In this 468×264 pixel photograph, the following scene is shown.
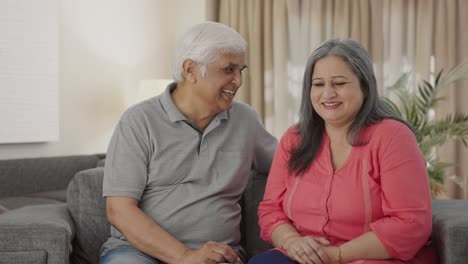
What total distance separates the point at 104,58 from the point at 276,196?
350 cm

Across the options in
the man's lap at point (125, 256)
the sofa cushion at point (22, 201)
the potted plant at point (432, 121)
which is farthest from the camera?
the potted plant at point (432, 121)

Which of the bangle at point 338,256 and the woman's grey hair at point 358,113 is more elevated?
the woman's grey hair at point 358,113

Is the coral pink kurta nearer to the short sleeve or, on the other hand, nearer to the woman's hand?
the woman's hand

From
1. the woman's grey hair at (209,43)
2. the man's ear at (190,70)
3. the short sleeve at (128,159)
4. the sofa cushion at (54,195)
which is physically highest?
the woman's grey hair at (209,43)

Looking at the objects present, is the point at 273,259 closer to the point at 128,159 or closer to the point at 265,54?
the point at 128,159

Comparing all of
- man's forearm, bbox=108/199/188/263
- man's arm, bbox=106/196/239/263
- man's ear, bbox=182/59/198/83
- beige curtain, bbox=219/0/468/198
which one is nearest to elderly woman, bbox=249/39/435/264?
man's arm, bbox=106/196/239/263

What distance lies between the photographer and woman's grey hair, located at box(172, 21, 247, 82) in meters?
2.36

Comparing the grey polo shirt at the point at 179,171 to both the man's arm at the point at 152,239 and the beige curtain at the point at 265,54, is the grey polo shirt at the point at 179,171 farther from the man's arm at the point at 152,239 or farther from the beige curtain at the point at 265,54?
the beige curtain at the point at 265,54

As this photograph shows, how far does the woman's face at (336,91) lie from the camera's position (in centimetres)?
212

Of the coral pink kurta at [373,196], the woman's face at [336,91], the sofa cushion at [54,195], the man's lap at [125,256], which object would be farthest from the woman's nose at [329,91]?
the sofa cushion at [54,195]

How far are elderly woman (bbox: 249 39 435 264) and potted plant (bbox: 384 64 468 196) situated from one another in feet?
9.31

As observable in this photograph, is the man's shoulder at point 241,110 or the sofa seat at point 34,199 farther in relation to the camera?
the sofa seat at point 34,199

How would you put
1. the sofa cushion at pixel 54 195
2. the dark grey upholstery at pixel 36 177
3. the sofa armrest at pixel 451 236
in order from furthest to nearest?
1. the dark grey upholstery at pixel 36 177
2. the sofa cushion at pixel 54 195
3. the sofa armrest at pixel 451 236

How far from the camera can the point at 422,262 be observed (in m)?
Answer: 2.08
